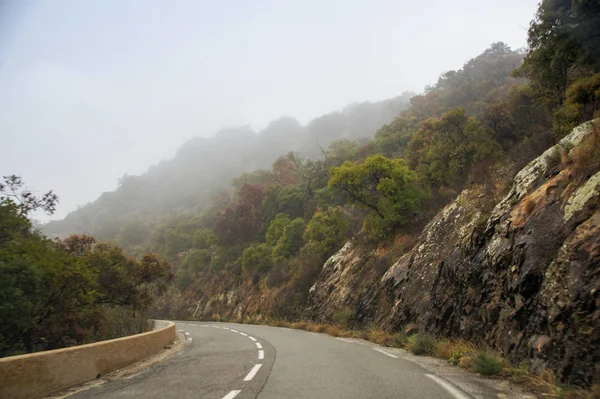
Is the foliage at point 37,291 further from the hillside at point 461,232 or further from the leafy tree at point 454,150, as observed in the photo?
the leafy tree at point 454,150

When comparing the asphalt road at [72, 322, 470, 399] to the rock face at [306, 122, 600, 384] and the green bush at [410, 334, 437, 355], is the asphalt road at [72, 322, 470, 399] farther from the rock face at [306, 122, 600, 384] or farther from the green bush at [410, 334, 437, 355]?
the rock face at [306, 122, 600, 384]

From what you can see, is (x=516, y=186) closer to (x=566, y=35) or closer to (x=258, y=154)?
(x=566, y=35)

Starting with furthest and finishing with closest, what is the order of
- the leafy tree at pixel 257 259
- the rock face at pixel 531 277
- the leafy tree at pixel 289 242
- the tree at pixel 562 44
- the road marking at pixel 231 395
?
the leafy tree at pixel 257 259
the leafy tree at pixel 289 242
the tree at pixel 562 44
the rock face at pixel 531 277
the road marking at pixel 231 395

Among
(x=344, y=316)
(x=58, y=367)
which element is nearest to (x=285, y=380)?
→ (x=58, y=367)

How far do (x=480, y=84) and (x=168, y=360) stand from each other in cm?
5498

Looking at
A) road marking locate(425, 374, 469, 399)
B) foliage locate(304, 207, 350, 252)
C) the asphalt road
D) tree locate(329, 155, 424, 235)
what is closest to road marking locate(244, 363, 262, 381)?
the asphalt road

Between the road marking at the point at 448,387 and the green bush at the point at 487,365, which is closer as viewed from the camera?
the road marking at the point at 448,387

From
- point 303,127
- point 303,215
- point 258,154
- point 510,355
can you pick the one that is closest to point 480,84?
point 303,215

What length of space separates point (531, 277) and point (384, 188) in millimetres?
16208

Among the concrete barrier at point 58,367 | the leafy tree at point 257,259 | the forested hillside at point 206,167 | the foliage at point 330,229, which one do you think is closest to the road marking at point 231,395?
the concrete barrier at point 58,367

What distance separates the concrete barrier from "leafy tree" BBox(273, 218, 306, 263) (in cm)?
2872

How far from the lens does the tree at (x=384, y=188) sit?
22547 millimetres

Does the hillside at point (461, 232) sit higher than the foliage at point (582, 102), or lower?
lower

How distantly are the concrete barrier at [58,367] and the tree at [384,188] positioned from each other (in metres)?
17.0
